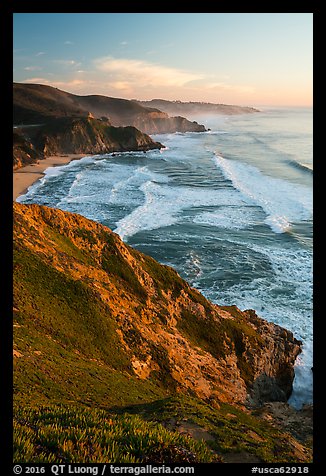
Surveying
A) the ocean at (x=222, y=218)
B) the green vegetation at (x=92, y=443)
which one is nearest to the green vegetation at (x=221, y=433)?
the green vegetation at (x=92, y=443)

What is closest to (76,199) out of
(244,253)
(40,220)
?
(244,253)

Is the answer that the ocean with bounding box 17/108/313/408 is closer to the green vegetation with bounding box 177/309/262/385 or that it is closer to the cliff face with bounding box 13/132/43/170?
the green vegetation with bounding box 177/309/262/385

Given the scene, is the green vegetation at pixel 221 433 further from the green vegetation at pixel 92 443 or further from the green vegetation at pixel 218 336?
the green vegetation at pixel 218 336

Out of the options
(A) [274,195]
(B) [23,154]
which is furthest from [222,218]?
(B) [23,154]

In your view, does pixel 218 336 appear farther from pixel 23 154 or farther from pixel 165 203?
pixel 23 154

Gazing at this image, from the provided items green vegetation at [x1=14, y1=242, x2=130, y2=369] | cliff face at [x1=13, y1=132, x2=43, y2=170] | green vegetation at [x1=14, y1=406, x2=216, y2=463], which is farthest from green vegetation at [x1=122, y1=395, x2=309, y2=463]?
cliff face at [x1=13, y1=132, x2=43, y2=170]

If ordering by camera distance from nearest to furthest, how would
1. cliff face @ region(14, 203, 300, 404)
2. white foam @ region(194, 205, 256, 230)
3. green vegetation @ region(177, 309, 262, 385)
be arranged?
cliff face @ region(14, 203, 300, 404)
green vegetation @ region(177, 309, 262, 385)
white foam @ region(194, 205, 256, 230)
